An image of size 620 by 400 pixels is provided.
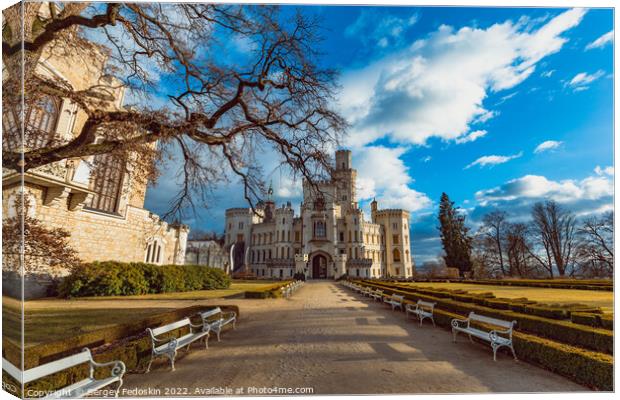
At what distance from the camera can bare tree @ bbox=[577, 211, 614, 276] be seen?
5.16m

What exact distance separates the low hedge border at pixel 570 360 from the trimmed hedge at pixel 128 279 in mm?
12812

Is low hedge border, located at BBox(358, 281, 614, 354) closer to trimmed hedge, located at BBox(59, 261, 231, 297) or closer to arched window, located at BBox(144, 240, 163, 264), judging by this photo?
trimmed hedge, located at BBox(59, 261, 231, 297)

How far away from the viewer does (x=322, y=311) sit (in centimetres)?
1049

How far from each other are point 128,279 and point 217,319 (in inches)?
391

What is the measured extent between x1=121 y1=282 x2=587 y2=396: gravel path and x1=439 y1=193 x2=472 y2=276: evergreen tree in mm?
34430

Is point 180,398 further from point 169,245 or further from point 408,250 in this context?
point 408,250

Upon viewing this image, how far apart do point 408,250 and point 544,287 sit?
110ft

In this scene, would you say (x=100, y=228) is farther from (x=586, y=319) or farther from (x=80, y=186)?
(x=586, y=319)

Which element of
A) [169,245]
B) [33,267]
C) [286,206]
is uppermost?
[286,206]

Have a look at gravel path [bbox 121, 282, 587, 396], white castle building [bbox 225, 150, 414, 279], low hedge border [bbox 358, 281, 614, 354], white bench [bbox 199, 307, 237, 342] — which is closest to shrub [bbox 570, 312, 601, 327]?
low hedge border [bbox 358, 281, 614, 354]

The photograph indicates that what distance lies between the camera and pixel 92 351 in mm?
4582

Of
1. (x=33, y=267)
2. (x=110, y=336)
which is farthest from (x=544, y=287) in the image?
(x=33, y=267)

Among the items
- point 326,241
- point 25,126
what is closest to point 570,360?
point 25,126

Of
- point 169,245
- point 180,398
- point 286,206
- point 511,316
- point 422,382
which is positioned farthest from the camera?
point 286,206
